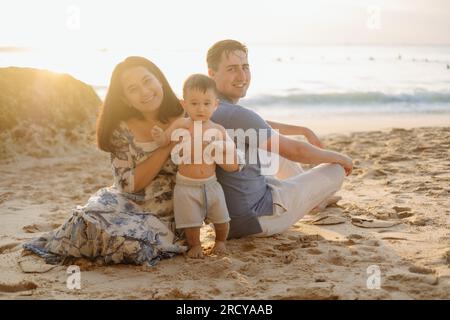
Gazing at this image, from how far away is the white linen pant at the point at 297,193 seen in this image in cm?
387

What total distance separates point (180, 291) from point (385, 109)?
12337mm

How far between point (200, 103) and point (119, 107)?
623mm

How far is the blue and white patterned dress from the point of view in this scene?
333 centimetres

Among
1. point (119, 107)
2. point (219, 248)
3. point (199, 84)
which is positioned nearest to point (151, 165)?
point (119, 107)

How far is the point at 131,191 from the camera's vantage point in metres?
3.54

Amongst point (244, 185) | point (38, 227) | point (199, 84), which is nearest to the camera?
point (199, 84)

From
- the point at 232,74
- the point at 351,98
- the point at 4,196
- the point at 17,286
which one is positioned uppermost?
the point at 232,74

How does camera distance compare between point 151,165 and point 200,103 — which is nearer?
point 200,103

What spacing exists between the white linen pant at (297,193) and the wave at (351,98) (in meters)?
11.3

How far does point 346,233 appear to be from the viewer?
13.4 ft

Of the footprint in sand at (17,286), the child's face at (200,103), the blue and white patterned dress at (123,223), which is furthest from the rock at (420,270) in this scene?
the footprint in sand at (17,286)

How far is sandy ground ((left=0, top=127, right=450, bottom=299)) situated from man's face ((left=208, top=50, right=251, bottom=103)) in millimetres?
1070

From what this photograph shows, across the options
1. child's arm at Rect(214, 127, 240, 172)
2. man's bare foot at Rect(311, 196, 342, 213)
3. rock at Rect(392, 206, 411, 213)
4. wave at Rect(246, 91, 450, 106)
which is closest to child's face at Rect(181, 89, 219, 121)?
child's arm at Rect(214, 127, 240, 172)

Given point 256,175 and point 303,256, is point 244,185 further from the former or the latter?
point 303,256
